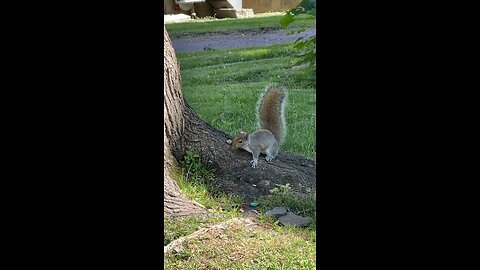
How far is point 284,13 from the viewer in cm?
213

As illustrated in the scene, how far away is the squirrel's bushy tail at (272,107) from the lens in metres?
2.18

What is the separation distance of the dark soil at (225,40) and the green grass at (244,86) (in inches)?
0.8

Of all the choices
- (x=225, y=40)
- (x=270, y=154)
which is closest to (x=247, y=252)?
(x=270, y=154)

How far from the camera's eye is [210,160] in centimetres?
230

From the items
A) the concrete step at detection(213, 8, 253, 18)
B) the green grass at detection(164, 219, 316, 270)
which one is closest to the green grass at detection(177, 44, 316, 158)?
the concrete step at detection(213, 8, 253, 18)

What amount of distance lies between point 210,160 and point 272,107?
1.05 feet

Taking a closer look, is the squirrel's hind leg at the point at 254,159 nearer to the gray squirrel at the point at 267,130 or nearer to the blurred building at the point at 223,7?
the gray squirrel at the point at 267,130

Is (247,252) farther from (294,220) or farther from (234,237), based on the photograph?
(294,220)
